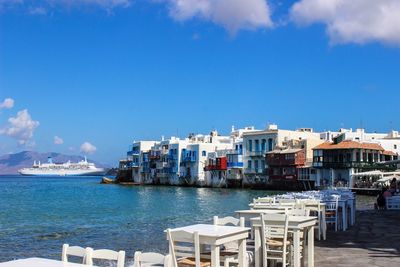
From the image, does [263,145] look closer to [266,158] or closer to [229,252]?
[266,158]

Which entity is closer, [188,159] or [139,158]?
[188,159]

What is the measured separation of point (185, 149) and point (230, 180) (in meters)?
13.8

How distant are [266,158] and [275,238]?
252 ft

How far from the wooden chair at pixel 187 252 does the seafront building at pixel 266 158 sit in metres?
61.3

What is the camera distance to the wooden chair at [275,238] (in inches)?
357

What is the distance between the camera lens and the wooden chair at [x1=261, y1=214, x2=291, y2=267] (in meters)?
9.07

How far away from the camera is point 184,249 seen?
306 inches

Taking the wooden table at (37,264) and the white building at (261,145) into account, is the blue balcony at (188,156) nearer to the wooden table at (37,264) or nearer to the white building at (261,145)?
the white building at (261,145)

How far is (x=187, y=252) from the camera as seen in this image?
7.88 metres

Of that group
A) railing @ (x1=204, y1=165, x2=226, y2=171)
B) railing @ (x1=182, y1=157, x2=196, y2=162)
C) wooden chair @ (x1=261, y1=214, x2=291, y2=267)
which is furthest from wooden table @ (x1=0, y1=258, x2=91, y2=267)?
railing @ (x1=182, y1=157, x2=196, y2=162)

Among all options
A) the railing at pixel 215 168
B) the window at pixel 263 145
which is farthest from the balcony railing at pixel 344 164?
the railing at pixel 215 168

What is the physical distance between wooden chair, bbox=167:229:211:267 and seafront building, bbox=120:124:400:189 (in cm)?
6131

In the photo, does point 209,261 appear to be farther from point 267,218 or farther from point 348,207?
point 348,207

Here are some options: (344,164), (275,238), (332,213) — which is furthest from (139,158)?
(275,238)
